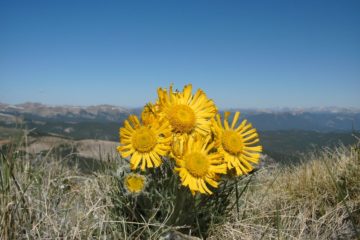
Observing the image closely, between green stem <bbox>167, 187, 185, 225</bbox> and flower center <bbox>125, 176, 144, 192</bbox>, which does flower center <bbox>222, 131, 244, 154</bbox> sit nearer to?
green stem <bbox>167, 187, 185, 225</bbox>

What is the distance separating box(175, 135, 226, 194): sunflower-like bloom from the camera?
286 cm

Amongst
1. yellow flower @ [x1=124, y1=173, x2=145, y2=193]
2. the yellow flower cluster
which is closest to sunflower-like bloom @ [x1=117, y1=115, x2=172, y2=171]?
the yellow flower cluster

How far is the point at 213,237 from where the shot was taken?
3.56 m

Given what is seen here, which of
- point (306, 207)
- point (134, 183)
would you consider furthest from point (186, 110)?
point (306, 207)

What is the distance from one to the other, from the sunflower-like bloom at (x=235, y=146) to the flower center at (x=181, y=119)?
237mm

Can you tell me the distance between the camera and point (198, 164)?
291 cm

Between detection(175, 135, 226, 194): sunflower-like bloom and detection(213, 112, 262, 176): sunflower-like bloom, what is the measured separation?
0.30ft

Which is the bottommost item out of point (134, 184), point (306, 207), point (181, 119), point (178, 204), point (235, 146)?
point (306, 207)

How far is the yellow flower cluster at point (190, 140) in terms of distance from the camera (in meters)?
2.91

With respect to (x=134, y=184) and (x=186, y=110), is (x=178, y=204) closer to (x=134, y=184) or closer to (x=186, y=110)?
(x=134, y=184)

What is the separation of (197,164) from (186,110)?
59cm

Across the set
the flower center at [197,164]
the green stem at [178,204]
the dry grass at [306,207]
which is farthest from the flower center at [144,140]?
the dry grass at [306,207]

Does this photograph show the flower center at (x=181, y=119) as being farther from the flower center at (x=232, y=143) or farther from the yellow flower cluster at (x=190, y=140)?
the flower center at (x=232, y=143)

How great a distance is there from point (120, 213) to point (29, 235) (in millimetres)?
850
